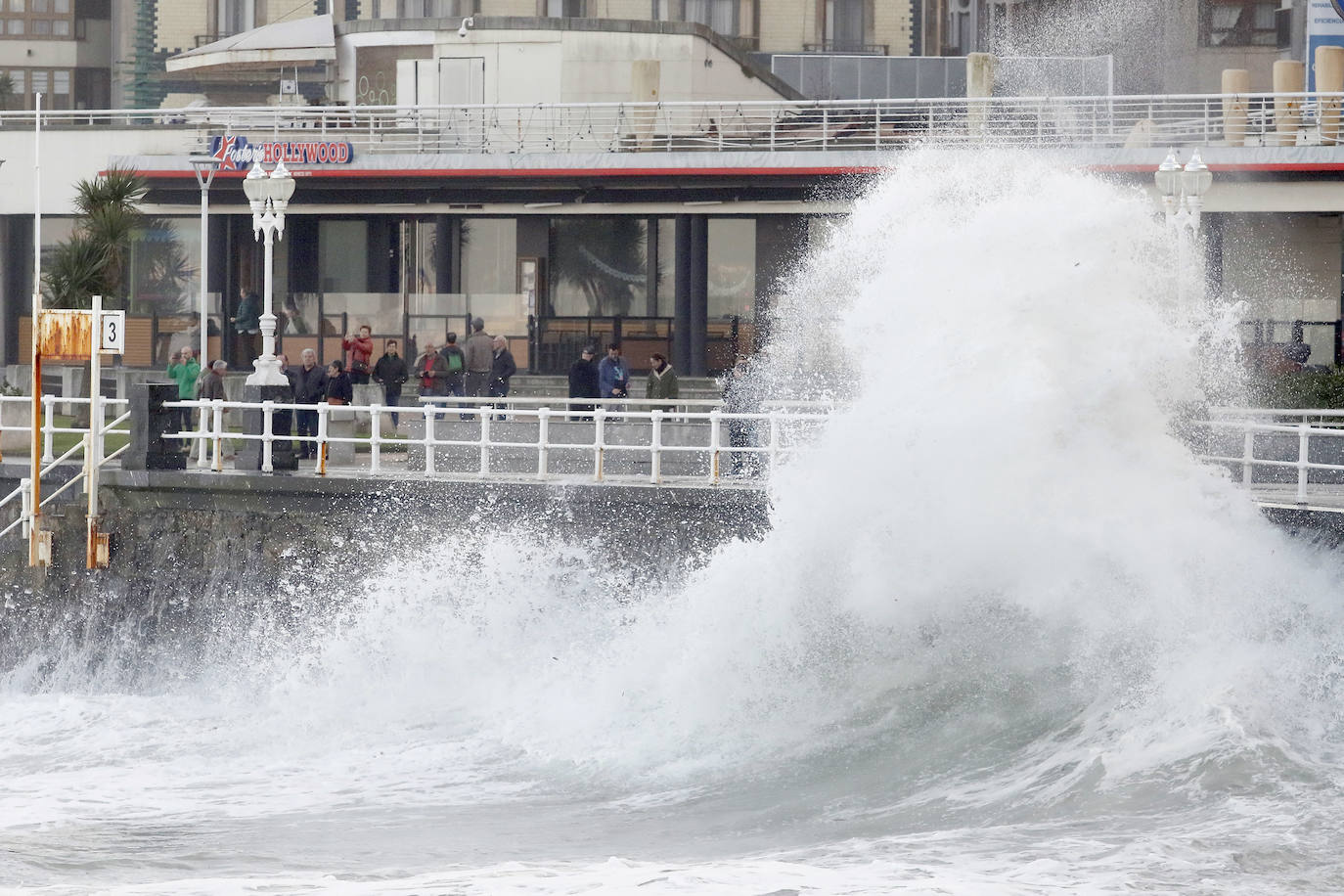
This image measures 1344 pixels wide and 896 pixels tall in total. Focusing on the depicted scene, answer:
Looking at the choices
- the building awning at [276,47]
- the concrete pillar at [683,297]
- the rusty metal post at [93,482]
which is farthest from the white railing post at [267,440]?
the building awning at [276,47]

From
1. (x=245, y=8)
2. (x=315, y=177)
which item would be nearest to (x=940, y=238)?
(x=315, y=177)

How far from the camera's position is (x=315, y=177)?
32719 mm

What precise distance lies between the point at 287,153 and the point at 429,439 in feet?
51.3

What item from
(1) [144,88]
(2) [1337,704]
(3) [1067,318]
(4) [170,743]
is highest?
(1) [144,88]

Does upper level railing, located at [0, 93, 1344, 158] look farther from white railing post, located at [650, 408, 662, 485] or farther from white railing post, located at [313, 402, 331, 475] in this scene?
white railing post, located at [313, 402, 331, 475]

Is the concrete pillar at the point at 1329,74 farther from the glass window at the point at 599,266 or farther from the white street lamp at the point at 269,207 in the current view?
the white street lamp at the point at 269,207

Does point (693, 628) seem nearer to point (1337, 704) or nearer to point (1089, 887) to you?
point (1337, 704)

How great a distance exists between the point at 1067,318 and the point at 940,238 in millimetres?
1474

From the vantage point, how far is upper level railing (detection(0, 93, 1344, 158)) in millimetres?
30219

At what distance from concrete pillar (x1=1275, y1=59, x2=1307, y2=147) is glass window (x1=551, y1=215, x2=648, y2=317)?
11.3m

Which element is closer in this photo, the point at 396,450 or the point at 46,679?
the point at 46,679

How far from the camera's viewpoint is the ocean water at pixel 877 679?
11008mm

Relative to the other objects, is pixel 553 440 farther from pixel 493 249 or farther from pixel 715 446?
pixel 493 249

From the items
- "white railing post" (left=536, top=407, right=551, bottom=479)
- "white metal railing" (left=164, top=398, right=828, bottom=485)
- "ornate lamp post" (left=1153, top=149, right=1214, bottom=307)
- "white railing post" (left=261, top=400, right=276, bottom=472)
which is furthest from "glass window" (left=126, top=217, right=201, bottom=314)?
"ornate lamp post" (left=1153, top=149, right=1214, bottom=307)
